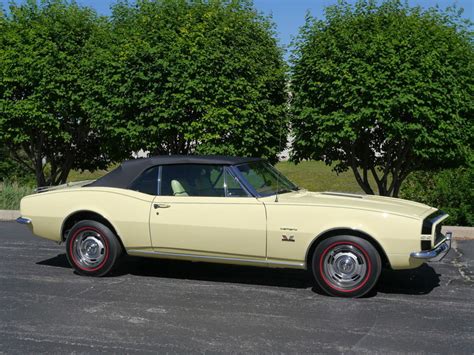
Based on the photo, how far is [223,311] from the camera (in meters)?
5.54

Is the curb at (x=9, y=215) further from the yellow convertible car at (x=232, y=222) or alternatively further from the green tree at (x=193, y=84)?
the yellow convertible car at (x=232, y=222)

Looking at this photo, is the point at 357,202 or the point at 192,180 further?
the point at 192,180

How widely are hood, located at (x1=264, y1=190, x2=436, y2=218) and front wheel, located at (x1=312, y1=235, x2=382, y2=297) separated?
1.26 feet

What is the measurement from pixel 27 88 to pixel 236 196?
7.27m

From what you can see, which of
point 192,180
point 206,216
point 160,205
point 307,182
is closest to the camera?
point 206,216

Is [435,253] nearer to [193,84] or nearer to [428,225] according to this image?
[428,225]

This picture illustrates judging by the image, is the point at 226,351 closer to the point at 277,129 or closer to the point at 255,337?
the point at 255,337

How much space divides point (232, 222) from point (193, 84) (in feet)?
14.2

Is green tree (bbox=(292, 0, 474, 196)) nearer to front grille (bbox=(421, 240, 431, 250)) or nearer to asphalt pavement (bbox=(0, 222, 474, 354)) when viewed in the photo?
asphalt pavement (bbox=(0, 222, 474, 354))

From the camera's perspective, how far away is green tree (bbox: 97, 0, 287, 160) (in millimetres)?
10172

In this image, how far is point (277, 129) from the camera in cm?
1096

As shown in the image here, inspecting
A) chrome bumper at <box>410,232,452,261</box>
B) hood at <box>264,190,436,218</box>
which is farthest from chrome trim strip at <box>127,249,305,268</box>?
chrome bumper at <box>410,232,452,261</box>

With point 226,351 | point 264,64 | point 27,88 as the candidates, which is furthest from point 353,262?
point 27,88

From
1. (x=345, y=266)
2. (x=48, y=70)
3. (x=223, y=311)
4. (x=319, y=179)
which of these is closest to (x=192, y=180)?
(x=223, y=311)
